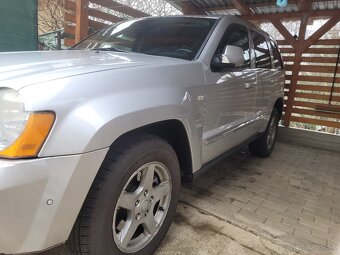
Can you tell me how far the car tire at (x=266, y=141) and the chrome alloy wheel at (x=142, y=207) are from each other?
291 cm

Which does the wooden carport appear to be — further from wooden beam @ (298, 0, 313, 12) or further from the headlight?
the headlight

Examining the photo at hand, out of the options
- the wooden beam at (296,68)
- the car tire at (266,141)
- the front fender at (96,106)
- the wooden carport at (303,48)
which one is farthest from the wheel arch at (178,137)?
the wooden beam at (296,68)

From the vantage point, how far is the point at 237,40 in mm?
3174

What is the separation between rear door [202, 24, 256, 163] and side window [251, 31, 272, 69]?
30cm

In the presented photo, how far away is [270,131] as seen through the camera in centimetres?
496

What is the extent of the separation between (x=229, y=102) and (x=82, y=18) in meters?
3.08

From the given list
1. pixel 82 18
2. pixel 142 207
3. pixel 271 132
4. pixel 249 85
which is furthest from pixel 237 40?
pixel 82 18

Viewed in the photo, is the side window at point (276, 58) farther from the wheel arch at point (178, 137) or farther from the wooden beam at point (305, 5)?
the wheel arch at point (178, 137)

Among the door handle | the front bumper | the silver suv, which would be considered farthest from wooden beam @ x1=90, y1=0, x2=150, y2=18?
the front bumper

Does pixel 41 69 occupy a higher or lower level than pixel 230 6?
lower

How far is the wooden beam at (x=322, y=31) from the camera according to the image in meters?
6.30

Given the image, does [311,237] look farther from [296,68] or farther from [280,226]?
[296,68]

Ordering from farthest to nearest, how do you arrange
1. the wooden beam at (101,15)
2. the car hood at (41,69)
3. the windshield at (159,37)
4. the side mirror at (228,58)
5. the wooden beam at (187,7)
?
the wooden beam at (187,7)
the wooden beam at (101,15)
the windshield at (159,37)
the side mirror at (228,58)
the car hood at (41,69)

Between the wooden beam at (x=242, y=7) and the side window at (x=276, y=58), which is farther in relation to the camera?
the wooden beam at (x=242, y=7)
